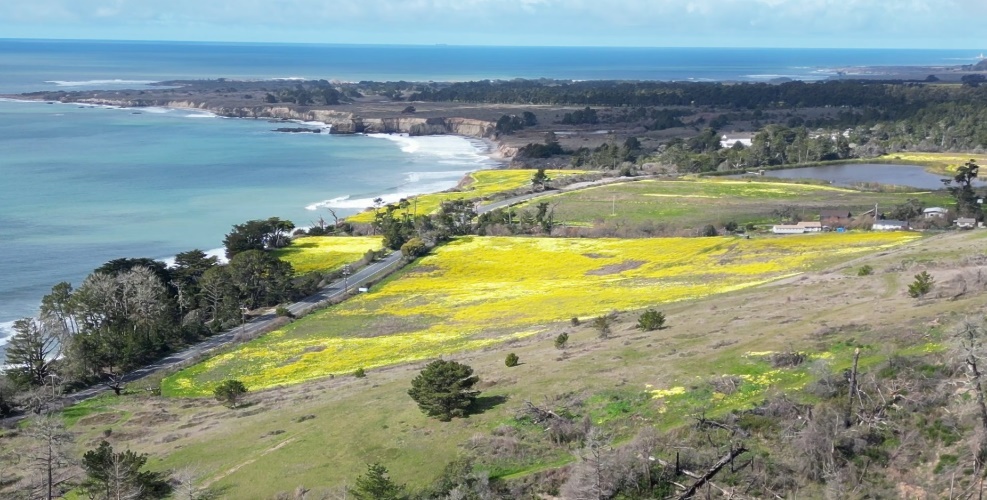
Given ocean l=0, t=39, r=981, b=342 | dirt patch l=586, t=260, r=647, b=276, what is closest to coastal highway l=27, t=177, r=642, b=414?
ocean l=0, t=39, r=981, b=342

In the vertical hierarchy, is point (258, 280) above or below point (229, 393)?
below

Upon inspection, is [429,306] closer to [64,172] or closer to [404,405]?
[404,405]

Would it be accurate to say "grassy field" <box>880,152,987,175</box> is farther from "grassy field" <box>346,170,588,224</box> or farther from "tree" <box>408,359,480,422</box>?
"tree" <box>408,359,480,422</box>

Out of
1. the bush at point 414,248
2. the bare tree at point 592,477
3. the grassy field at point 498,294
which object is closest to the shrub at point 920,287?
the grassy field at point 498,294

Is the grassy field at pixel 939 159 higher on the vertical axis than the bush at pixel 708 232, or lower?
lower

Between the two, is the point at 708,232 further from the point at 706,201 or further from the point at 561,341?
the point at 561,341

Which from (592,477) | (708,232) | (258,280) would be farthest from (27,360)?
(708,232)

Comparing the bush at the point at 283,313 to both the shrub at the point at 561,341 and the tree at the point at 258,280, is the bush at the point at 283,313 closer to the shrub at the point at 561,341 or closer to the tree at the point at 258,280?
the tree at the point at 258,280
